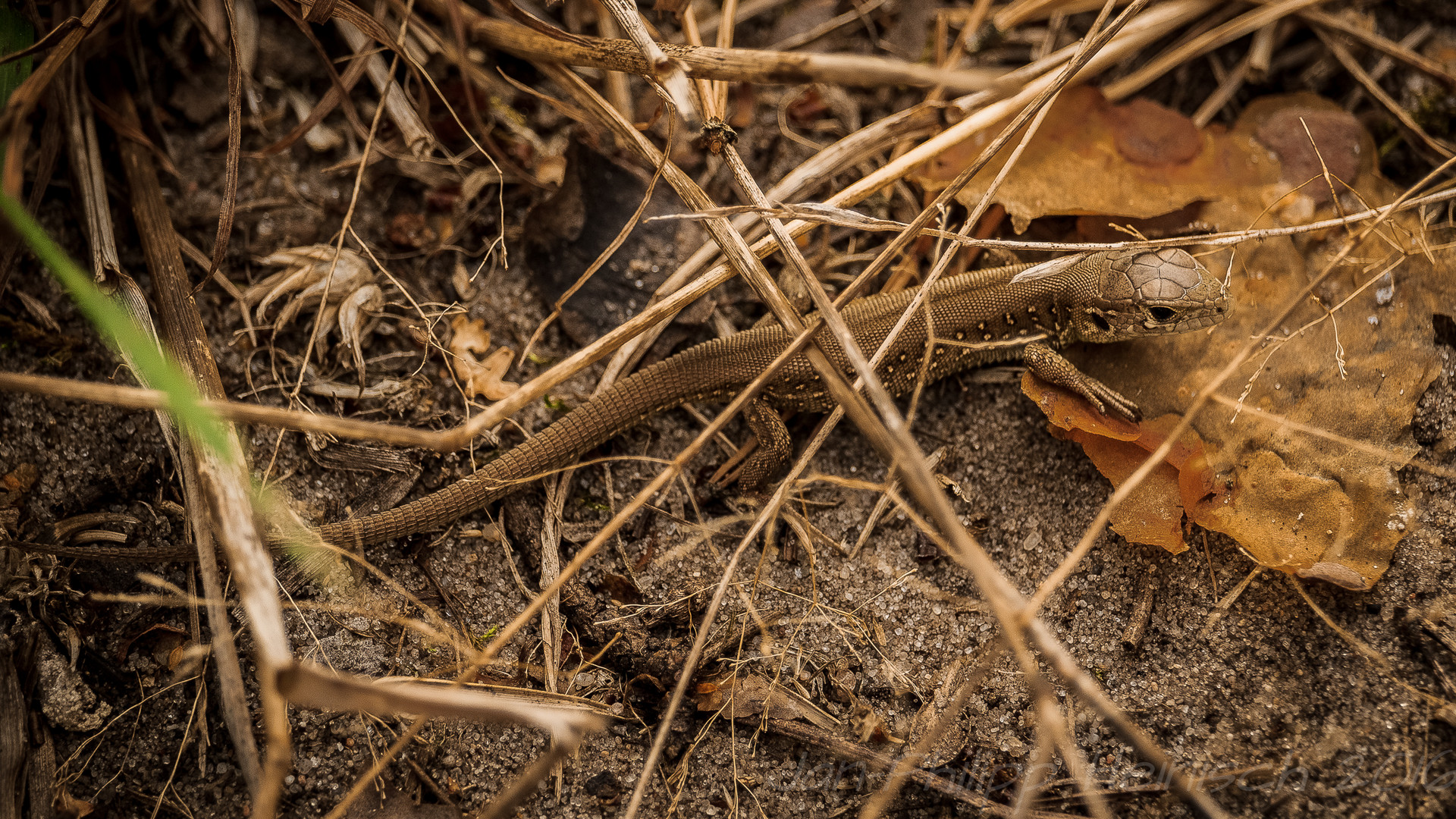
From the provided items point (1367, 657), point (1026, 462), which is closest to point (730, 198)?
point (1026, 462)

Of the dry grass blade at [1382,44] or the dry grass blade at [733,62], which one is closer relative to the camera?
the dry grass blade at [733,62]

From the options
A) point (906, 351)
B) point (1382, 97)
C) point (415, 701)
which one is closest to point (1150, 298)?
point (906, 351)

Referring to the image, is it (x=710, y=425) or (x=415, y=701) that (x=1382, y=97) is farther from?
(x=415, y=701)

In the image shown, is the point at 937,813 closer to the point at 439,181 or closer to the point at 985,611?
the point at 985,611

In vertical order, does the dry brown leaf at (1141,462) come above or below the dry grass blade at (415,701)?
below

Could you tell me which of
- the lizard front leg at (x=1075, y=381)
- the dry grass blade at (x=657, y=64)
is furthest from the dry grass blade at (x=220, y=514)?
the lizard front leg at (x=1075, y=381)

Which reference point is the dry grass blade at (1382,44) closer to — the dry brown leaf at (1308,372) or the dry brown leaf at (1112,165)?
the dry brown leaf at (1308,372)
